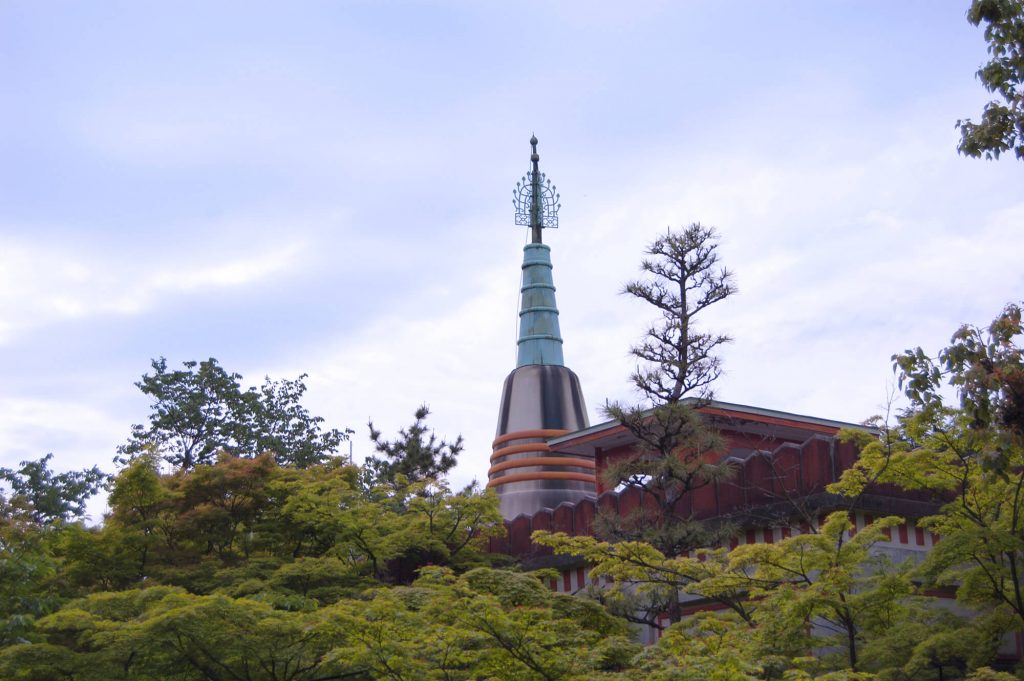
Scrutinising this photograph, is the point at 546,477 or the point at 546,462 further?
the point at 546,462

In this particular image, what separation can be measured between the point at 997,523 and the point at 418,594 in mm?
8830

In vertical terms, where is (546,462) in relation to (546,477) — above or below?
Answer: above

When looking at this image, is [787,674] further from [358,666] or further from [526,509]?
[526,509]

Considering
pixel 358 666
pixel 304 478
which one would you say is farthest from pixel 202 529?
pixel 358 666

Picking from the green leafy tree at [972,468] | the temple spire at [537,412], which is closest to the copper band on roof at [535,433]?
the temple spire at [537,412]

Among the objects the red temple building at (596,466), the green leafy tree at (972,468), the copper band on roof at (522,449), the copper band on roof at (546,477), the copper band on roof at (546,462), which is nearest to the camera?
the green leafy tree at (972,468)

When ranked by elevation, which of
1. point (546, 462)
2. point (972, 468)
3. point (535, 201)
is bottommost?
point (972, 468)

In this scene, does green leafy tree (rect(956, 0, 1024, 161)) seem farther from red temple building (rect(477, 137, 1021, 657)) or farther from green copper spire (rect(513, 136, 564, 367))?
green copper spire (rect(513, 136, 564, 367))

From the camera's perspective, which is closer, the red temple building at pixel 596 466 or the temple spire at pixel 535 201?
the red temple building at pixel 596 466

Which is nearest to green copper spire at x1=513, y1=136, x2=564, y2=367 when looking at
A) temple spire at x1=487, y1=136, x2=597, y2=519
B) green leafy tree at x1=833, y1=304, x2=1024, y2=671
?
temple spire at x1=487, y1=136, x2=597, y2=519

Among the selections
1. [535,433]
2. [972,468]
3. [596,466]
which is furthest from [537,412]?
[972,468]

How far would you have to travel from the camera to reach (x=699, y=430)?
22.4 meters

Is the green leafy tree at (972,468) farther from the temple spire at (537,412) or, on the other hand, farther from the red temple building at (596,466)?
the temple spire at (537,412)

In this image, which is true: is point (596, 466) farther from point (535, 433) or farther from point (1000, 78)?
point (1000, 78)
